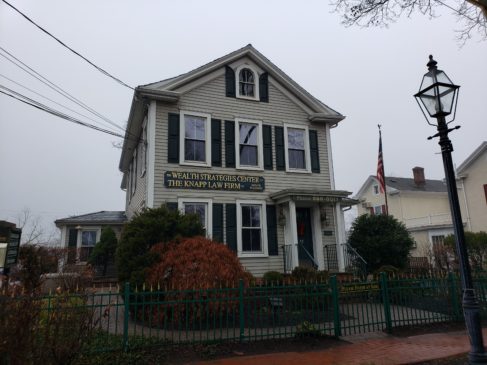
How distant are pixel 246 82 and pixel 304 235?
649 cm

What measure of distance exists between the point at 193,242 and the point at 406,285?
17.1ft

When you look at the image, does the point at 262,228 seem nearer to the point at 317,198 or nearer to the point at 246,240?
the point at 246,240

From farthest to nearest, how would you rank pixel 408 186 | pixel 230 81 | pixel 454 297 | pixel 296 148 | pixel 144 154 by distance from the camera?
pixel 408 186 → pixel 296 148 → pixel 230 81 → pixel 144 154 → pixel 454 297

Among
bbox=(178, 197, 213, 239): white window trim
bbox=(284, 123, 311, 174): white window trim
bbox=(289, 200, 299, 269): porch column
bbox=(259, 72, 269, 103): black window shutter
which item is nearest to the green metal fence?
bbox=(289, 200, 299, 269): porch column

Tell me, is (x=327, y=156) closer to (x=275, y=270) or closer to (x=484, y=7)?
(x=275, y=270)

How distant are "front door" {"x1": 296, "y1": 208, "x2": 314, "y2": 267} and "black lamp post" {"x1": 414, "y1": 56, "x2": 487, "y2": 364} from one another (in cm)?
848

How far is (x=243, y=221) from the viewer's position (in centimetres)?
1366

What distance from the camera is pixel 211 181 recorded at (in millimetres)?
13328

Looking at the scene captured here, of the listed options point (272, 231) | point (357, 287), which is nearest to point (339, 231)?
point (272, 231)

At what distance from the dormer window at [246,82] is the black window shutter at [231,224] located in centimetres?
466

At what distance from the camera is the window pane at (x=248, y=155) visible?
46.6 ft

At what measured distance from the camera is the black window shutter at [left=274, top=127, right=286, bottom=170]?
47.9 ft

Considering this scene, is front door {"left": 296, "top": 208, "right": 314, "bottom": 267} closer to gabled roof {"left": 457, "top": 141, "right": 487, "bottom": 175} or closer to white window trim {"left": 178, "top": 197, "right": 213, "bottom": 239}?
white window trim {"left": 178, "top": 197, "right": 213, "bottom": 239}

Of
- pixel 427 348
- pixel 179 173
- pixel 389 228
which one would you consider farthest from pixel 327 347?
pixel 389 228
